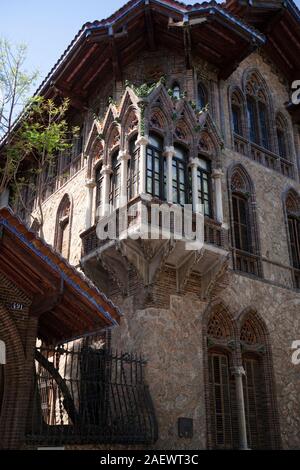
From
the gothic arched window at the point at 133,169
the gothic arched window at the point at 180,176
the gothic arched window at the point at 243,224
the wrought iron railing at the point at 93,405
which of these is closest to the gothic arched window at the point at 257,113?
the gothic arched window at the point at 243,224

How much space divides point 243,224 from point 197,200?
256 centimetres

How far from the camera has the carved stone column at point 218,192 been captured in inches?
532

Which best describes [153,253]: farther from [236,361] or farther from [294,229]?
[294,229]

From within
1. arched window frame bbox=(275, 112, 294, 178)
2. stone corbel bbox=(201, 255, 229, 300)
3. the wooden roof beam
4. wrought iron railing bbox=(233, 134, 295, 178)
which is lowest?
stone corbel bbox=(201, 255, 229, 300)

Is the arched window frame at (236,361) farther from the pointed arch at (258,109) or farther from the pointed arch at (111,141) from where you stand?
the pointed arch at (258,109)

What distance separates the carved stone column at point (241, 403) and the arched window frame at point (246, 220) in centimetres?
280

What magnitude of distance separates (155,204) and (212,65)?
22.0ft

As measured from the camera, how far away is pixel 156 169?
13.0 m

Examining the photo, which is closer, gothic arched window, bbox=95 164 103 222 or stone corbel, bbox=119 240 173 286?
stone corbel, bbox=119 240 173 286

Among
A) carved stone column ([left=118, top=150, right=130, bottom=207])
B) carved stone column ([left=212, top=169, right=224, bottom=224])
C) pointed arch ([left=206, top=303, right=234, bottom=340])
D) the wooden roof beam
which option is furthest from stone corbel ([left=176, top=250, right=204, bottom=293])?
the wooden roof beam

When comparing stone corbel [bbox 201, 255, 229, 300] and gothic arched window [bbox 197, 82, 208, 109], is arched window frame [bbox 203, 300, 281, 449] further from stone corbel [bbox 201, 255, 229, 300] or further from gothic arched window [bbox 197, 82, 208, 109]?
gothic arched window [bbox 197, 82, 208, 109]

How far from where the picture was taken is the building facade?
11969 mm

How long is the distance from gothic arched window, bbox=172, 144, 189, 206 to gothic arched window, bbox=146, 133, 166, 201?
33 cm

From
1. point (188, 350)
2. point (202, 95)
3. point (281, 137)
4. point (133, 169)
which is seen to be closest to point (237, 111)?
point (202, 95)
